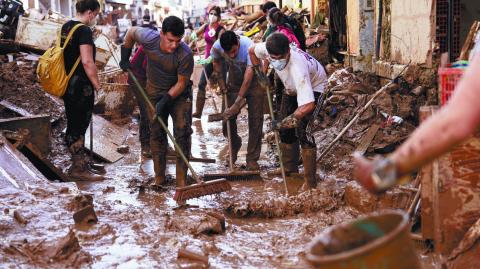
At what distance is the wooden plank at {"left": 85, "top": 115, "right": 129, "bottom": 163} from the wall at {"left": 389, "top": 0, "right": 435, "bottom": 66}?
14.2ft

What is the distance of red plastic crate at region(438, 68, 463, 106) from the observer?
4641 millimetres

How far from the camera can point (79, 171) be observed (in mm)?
8156

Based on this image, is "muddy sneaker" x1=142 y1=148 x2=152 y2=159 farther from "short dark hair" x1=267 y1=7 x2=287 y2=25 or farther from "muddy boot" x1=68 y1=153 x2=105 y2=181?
"short dark hair" x1=267 y1=7 x2=287 y2=25

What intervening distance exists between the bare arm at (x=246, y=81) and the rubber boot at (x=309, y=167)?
131 centimetres

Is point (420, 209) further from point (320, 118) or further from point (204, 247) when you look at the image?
point (320, 118)

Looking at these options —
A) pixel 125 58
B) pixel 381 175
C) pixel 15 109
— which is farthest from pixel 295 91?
pixel 381 175

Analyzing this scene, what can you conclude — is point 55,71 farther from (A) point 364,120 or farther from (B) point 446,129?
(B) point 446,129

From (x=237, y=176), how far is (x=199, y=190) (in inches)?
51.9

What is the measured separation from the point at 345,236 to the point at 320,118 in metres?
7.39

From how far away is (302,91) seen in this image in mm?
6746

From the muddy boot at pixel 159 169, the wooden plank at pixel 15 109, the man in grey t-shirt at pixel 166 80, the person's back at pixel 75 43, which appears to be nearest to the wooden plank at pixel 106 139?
the wooden plank at pixel 15 109

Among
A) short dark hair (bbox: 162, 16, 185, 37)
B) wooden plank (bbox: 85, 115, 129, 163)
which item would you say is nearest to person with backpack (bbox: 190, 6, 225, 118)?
wooden plank (bbox: 85, 115, 129, 163)

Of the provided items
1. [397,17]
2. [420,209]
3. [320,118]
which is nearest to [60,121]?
[320,118]

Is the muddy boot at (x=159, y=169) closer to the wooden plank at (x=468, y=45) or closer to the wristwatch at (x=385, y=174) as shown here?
the wooden plank at (x=468, y=45)
